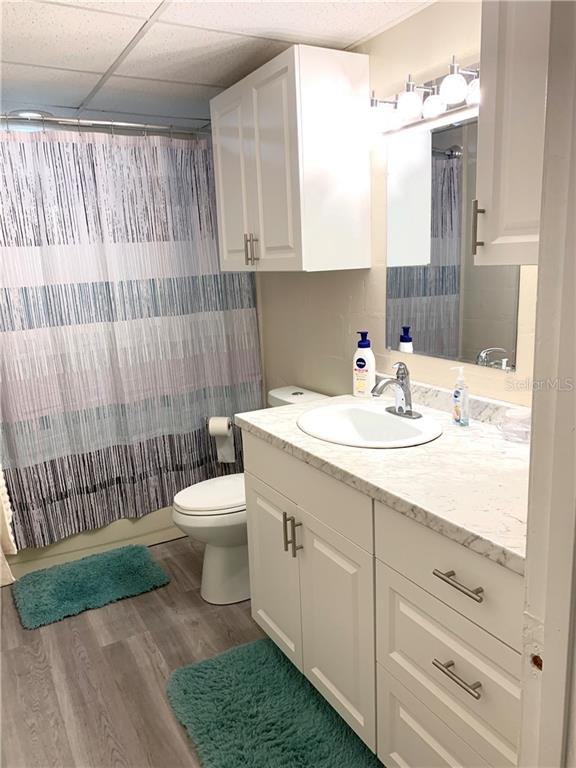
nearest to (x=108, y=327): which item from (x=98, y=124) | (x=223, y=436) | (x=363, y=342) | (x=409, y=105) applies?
(x=223, y=436)

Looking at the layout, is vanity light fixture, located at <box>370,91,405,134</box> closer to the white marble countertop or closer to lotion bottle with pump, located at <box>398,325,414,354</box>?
lotion bottle with pump, located at <box>398,325,414,354</box>

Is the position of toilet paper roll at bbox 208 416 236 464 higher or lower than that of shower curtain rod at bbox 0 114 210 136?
lower

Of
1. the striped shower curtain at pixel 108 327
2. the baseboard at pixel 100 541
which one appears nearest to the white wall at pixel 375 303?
the striped shower curtain at pixel 108 327

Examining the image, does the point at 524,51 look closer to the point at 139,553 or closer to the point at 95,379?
the point at 95,379

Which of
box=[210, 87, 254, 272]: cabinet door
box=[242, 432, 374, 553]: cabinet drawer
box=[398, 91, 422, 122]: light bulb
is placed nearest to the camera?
box=[242, 432, 374, 553]: cabinet drawer

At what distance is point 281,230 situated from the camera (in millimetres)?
2236

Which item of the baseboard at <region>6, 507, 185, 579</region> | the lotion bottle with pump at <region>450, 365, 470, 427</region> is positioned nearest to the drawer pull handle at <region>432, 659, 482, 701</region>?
the lotion bottle with pump at <region>450, 365, 470, 427</region>

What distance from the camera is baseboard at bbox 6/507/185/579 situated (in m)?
2.86

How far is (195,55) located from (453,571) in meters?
1.97

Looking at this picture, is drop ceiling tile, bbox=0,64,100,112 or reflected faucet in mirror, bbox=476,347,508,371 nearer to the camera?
reflected faucet in mirror, bbox=476,347,508,371

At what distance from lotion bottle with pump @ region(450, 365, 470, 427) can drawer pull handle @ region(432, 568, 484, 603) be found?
687 millimetres

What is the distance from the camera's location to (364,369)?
2271 mm

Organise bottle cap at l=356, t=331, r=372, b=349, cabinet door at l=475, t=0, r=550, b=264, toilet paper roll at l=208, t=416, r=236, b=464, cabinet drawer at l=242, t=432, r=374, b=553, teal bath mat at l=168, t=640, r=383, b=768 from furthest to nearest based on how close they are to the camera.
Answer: toilet paper roll at l=208, t=416, r=236, b=464
bottle cap at l=356, t=331, r=372, b=349
teal bath mat at l=168, t=640, r=383, b=768
cabinet drawer at l=242, t=432, r=374, b=553
cabinet door at l=475, t=0, r=550, b=264

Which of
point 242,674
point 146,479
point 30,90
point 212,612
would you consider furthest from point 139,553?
point 30,90
